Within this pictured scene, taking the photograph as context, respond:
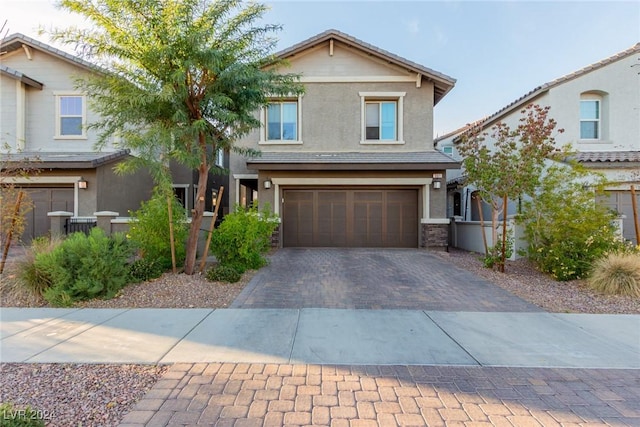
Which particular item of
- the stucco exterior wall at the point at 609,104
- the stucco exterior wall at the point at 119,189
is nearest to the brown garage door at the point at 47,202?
the stucco exterior wall at the point at 119,189

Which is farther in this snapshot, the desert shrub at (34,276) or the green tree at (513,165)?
the green tree at (513,165)

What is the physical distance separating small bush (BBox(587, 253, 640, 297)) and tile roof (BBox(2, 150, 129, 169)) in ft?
49.5

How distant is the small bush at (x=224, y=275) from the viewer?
670cm

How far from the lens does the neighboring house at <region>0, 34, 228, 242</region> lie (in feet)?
38.5

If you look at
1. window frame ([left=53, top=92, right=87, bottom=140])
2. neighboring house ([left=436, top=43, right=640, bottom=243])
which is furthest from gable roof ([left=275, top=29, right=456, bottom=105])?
window frame ([left=53, top=92, right=87, bottom=140])

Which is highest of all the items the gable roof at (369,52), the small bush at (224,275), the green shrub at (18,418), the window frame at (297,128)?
the gable roof at (369,52)

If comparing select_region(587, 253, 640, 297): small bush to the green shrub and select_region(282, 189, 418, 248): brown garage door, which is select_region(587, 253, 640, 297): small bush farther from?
the green shrub

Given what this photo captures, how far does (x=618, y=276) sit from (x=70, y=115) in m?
18.2

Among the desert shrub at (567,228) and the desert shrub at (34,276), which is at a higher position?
the desert shrub at (567,228)

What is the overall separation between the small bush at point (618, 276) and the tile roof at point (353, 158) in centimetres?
553

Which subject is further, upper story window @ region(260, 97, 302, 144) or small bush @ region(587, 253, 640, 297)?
upper story window @ region(260, 97, 302, 144)

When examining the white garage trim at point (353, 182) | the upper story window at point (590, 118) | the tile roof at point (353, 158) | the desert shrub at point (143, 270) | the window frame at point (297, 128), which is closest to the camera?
the desert shrub at point (143, 270)

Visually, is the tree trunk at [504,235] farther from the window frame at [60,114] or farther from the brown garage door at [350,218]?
the window frame at [60,114]

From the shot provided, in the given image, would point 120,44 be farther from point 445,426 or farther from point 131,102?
point 445,426
